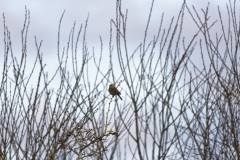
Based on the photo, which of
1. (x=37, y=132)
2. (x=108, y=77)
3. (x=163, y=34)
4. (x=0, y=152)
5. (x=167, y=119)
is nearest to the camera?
(x=0, y=152)

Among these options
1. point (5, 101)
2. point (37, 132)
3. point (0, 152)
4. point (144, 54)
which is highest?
point (144, 54)

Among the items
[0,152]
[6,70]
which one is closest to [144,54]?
[6,70]

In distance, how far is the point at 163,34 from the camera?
5.61 metres

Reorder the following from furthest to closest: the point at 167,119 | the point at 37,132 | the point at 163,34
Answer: the point at 163,34 < the point at 167,119 < the point at 37,132

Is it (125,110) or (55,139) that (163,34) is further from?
(55,139)

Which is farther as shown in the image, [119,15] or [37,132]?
[119,15]

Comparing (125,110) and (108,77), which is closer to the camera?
(125,110)

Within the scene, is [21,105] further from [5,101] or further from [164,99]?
[164,99]

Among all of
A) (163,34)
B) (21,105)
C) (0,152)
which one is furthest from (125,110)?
(0,152)

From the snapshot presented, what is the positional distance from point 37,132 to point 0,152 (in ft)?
1.69

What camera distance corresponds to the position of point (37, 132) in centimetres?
459

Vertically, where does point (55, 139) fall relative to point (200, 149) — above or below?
below

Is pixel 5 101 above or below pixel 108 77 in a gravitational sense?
below

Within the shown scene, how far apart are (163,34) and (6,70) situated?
2.17m
